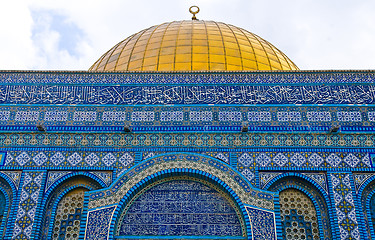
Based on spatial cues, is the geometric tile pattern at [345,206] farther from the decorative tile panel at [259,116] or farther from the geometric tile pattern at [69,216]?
the geometric tile pattern at [69,216]

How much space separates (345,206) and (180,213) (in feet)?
8.02

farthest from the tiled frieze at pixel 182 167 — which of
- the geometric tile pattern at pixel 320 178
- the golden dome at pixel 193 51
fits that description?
the golden dome at pixel 193 51

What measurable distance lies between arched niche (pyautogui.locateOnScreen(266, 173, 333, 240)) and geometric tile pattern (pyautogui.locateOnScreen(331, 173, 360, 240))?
0.52 feet

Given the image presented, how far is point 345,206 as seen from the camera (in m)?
6.93

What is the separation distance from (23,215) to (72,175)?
0.91 meters

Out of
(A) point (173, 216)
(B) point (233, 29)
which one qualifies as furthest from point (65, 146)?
(B) point (233, 29)

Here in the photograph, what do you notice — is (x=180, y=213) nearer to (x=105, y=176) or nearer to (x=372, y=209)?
(x=105, y=176)

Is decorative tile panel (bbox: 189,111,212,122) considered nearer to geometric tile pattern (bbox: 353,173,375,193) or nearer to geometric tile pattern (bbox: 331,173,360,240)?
geometric tile pattern (bbox: 331,173,360,240)

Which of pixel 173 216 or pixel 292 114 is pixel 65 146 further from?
pixel 292 114

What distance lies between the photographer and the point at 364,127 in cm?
751

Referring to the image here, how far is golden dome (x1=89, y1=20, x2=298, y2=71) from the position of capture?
10.5 meters

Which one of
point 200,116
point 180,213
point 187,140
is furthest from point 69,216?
point 200,116

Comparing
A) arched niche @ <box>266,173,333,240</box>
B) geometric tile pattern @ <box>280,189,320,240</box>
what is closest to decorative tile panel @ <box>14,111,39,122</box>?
arched niche @ <box>266,173,333,240</box>

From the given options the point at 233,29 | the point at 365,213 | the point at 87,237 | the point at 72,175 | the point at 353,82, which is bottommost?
the point at 87,237
